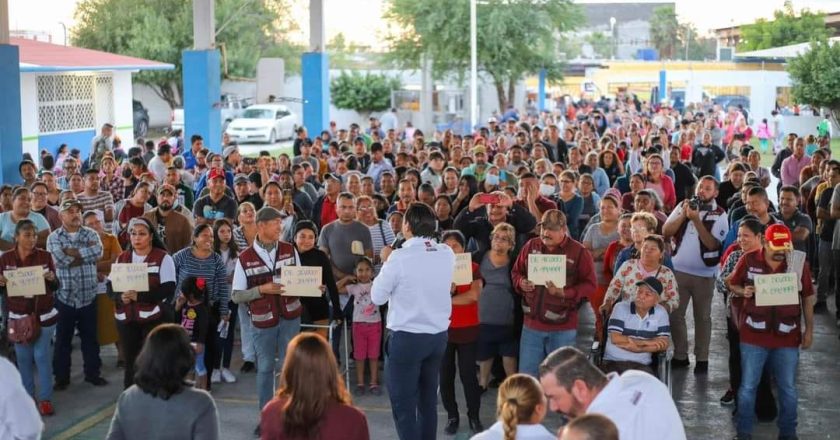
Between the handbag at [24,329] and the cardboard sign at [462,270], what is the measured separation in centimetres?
357

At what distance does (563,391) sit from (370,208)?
626 centimetres

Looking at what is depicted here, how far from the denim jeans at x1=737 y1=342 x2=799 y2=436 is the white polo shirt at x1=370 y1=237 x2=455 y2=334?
8.47ft

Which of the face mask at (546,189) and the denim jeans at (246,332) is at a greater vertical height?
the face mask at (546,189)

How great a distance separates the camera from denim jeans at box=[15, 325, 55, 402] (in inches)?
379

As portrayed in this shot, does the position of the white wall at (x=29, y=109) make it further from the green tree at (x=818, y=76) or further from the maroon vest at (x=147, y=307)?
the maroon vest at (x=147, y=307)

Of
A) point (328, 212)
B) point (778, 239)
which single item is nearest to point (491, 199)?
point (778, 239)

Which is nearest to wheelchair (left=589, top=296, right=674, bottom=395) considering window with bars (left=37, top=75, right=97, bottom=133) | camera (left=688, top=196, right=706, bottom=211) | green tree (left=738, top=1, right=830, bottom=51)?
camera (left=688, top=196, right=706, bottom=211)

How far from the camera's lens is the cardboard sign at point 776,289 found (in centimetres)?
850

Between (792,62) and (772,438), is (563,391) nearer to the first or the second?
(772,438)

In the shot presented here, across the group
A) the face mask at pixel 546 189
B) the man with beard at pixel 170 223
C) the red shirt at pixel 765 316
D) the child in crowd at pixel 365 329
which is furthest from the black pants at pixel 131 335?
the face mask at pixel 546 189

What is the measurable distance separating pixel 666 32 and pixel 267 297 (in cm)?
11694

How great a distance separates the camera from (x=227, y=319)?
1021 cm

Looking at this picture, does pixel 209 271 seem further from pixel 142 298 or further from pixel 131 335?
pixel 131 335

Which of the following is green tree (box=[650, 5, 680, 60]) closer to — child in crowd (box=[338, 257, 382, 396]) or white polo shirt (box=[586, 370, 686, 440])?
child in crowd (box=[338, 257, 382, 396])
